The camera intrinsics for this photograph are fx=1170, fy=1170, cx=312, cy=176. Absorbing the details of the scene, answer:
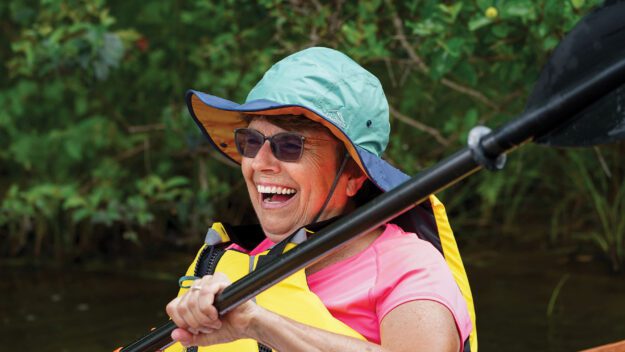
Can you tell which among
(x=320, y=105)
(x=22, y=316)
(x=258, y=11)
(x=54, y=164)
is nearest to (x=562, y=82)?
(x=320, y=105)

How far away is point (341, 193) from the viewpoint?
246 centimetres

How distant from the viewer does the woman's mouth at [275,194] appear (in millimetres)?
2406

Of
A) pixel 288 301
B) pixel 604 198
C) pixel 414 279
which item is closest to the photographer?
pixel 414 279

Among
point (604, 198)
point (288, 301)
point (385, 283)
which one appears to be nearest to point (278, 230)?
point (288, 301)

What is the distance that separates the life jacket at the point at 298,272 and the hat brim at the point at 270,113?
0.11m

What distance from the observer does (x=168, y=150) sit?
597 cm

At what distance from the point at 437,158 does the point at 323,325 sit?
3594 millimetres

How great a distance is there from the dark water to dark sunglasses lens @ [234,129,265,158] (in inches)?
101

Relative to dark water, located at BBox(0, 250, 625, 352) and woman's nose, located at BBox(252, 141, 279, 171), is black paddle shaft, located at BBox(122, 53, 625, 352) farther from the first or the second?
dark water, located at BBox(0, 250, 625, 352)

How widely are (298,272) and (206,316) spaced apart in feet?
1.47

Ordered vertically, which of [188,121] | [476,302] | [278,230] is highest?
[188,121]

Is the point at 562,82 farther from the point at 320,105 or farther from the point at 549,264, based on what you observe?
the point at 549,264

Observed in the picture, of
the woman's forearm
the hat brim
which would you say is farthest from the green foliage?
the woman's forearm

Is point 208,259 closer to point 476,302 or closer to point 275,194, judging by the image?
point 275,194
